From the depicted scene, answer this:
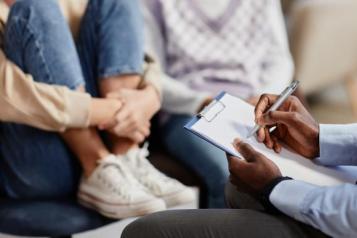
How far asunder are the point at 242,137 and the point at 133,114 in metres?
0.34

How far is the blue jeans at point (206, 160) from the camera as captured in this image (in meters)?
1.31

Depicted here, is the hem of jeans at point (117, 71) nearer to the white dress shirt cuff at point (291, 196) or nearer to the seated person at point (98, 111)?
the seated person at point (98, 111)

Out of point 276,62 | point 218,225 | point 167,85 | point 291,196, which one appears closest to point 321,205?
point 291,196

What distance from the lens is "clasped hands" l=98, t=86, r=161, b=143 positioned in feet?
3.88

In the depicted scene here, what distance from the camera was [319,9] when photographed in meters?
1.95

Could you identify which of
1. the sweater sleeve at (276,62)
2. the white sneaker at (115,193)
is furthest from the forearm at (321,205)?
the sweater sleeve at (276,62)

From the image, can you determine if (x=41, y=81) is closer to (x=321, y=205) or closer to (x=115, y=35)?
(x=115, y=35)

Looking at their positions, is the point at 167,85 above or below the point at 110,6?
below

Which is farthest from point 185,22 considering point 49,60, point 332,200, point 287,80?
point 332,200

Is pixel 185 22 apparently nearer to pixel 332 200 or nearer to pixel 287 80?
pixel 287 80

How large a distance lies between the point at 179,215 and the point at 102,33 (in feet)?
1.52

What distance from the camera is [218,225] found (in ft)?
2.89

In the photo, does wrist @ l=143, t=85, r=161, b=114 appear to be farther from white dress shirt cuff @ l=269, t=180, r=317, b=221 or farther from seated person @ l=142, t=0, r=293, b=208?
white dress shirt cuff @ l=269, t=180, r=317, b=221

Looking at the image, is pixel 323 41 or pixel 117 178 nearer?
pixel 117 178
